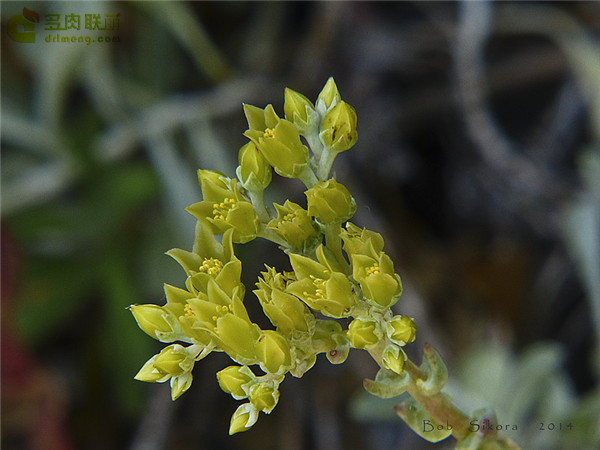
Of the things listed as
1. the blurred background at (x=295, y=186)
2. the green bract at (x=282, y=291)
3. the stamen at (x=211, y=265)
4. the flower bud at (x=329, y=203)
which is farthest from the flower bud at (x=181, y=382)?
the blurred background at (x=295, y=186)

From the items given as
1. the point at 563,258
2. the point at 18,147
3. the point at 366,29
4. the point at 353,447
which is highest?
the point at 366,29

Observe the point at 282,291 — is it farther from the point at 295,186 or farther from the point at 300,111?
the point at 295,186

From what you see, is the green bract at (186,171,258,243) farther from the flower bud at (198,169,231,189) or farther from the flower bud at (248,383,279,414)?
the flower bud at (248,383,279,414)

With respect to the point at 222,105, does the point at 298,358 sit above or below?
below

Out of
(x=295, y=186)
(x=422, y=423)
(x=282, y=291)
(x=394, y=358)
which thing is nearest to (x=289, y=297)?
(x=282, y=291)

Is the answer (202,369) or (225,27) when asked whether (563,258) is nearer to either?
(202,369)

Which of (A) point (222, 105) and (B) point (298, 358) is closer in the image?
(B) point (298, 358)

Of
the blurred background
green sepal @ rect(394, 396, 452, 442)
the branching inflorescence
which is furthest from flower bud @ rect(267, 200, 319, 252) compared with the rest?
the blurred background

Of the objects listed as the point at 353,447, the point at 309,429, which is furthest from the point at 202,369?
the point at 353,447
